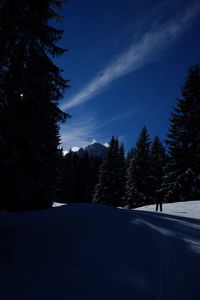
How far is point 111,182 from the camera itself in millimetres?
33438

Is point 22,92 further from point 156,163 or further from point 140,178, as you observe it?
point 156,163

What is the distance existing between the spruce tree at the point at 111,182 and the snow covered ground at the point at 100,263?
26.7m

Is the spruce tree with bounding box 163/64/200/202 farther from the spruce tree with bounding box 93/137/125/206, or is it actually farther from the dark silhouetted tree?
the dark silhouetted tree

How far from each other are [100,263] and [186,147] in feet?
65.9

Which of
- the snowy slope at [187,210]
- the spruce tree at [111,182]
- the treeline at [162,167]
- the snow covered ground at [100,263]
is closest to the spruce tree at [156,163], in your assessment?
the treeline at [162,167]

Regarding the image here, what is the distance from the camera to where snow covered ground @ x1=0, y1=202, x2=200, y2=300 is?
10.3 feet

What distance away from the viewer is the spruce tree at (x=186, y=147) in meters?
19.9

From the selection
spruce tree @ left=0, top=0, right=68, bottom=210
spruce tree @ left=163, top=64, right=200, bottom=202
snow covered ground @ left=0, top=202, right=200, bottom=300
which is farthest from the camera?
spruce tree @ left=163, top=64, right=200, bottom=202

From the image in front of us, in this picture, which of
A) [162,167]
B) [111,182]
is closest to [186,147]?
[162,167]

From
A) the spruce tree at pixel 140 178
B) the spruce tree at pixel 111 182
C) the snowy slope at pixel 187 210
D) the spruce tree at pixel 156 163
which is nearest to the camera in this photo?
the snowy slope at pixel 187 210

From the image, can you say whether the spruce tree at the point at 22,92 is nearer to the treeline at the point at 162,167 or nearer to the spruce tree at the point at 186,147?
the treeline at the point at 162,167

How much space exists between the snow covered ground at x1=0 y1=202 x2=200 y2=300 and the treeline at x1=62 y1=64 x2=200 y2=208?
10.4 m

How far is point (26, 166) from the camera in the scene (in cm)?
725

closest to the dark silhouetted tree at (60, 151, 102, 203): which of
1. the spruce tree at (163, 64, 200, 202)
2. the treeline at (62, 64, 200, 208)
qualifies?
the treeline at (62, 64, 200, 208)
